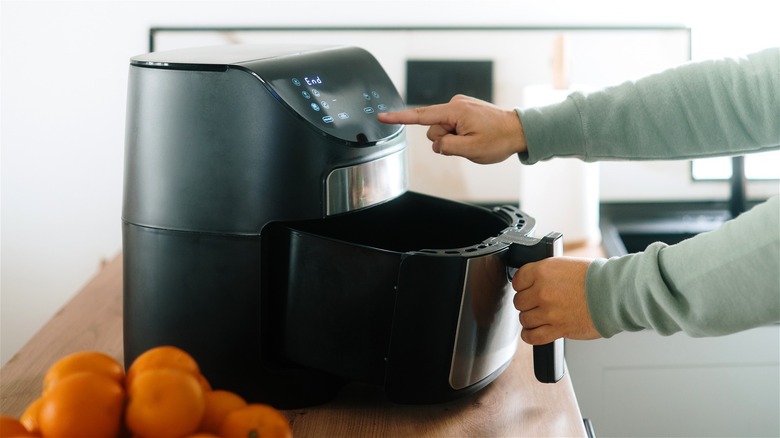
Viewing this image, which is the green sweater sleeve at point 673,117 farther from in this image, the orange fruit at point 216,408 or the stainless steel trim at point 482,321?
the orange fruit at point 216,408

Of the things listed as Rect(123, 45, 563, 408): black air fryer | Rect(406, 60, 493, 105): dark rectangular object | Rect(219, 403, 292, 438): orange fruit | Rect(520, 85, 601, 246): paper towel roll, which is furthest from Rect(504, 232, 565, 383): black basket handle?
Rect(406, 60, 493, 105): dark rectangular object

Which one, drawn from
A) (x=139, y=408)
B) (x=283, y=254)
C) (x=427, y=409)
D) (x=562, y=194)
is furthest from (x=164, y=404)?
(x=562, y=194)

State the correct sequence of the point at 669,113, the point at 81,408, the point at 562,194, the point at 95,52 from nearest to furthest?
1. the point at 81,408
2. the point at 669,113
3. the point at 562,194
4. the point at 95,52

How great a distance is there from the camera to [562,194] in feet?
4.78

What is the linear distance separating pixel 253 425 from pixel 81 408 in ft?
0.39

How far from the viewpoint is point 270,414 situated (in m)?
0.65

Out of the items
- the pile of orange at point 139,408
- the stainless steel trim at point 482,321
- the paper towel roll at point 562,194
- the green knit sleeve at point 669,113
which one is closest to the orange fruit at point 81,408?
the pile of orange at point 139,408

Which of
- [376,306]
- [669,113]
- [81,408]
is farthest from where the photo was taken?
[669,113]

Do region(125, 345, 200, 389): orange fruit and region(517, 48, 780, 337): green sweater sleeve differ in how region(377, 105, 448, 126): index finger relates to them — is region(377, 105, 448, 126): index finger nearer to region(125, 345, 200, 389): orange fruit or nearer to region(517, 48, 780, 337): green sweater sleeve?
region(517, 48, 780, 337): green sweater sleeve

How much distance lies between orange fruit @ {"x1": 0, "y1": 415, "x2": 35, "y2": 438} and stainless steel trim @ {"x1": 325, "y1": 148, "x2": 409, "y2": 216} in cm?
29

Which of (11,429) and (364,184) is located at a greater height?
(364,184)

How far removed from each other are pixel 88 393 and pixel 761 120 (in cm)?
75

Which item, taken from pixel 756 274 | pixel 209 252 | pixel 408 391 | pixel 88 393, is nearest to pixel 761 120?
pixel 756 274

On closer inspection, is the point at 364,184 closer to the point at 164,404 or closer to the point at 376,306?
the point at 376,306
